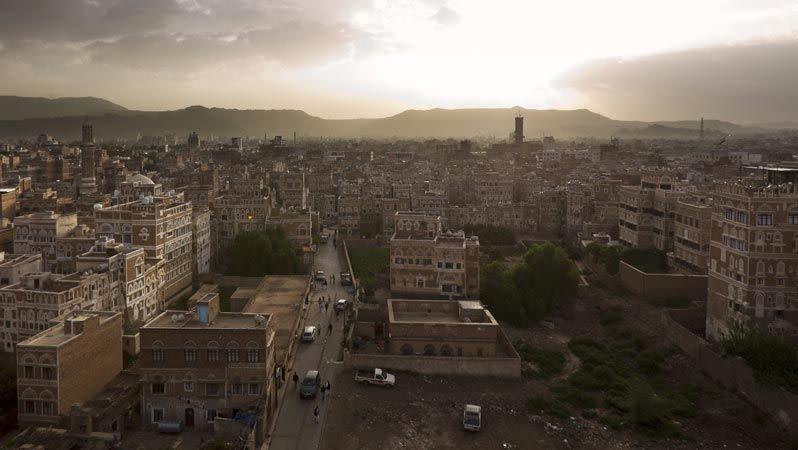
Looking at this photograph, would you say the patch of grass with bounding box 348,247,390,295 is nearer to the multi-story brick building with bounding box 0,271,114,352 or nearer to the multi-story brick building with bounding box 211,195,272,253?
the multi-story brick building with bounding box 211,195,272,253

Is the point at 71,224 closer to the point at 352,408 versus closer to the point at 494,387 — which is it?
the point at 352,408

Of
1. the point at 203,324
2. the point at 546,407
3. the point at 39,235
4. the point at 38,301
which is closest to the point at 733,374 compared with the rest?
the point at 546,407

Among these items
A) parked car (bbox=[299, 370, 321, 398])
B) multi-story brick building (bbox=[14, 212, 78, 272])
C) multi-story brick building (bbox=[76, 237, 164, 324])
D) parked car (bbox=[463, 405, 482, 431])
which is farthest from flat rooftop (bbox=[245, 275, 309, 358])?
multi-story brick building (bbox=[14, 212, 78, 272])

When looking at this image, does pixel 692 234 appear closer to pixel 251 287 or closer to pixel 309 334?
pixel 309 334

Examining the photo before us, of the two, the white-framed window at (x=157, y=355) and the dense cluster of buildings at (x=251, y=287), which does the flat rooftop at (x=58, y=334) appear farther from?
the white-framed window at (x=157, y=355)

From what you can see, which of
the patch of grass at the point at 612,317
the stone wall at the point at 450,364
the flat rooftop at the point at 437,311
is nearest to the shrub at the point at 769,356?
the stone wall at the point at 450,364

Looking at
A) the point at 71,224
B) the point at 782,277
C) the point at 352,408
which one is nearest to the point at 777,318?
the point at 782,277
